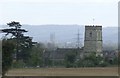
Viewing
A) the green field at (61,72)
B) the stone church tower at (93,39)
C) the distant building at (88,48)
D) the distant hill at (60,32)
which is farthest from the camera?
the stone church tower at (93,39)

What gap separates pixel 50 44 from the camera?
27344mm

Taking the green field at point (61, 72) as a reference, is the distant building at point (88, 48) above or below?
above

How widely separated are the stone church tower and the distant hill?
0.51 meters

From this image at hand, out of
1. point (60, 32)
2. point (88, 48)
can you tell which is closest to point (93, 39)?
point (88, 48)

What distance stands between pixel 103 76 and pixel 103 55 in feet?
29.8

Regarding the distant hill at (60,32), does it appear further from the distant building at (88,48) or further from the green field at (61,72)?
the green field at (61,72)

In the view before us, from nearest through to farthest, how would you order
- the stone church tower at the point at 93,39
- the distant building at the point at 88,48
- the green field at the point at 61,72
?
the green field at the point at 61,72 < the distant building at the point at 88,48 < the stone church tower at the point at 93,39

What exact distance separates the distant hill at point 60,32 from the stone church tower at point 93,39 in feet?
1.68

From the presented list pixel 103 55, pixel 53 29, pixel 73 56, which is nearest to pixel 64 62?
pixel 73 56

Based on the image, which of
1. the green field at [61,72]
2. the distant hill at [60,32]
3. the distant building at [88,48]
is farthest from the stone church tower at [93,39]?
the green field at [61,72]

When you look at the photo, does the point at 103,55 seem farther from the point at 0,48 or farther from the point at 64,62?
the point at 0,48

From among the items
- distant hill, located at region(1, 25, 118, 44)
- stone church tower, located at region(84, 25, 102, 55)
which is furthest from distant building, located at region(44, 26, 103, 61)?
distant hill, located at region(1, 25, 118, 44)

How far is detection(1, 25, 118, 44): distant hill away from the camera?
2430 cm

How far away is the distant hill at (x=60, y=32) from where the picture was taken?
79.7ft
